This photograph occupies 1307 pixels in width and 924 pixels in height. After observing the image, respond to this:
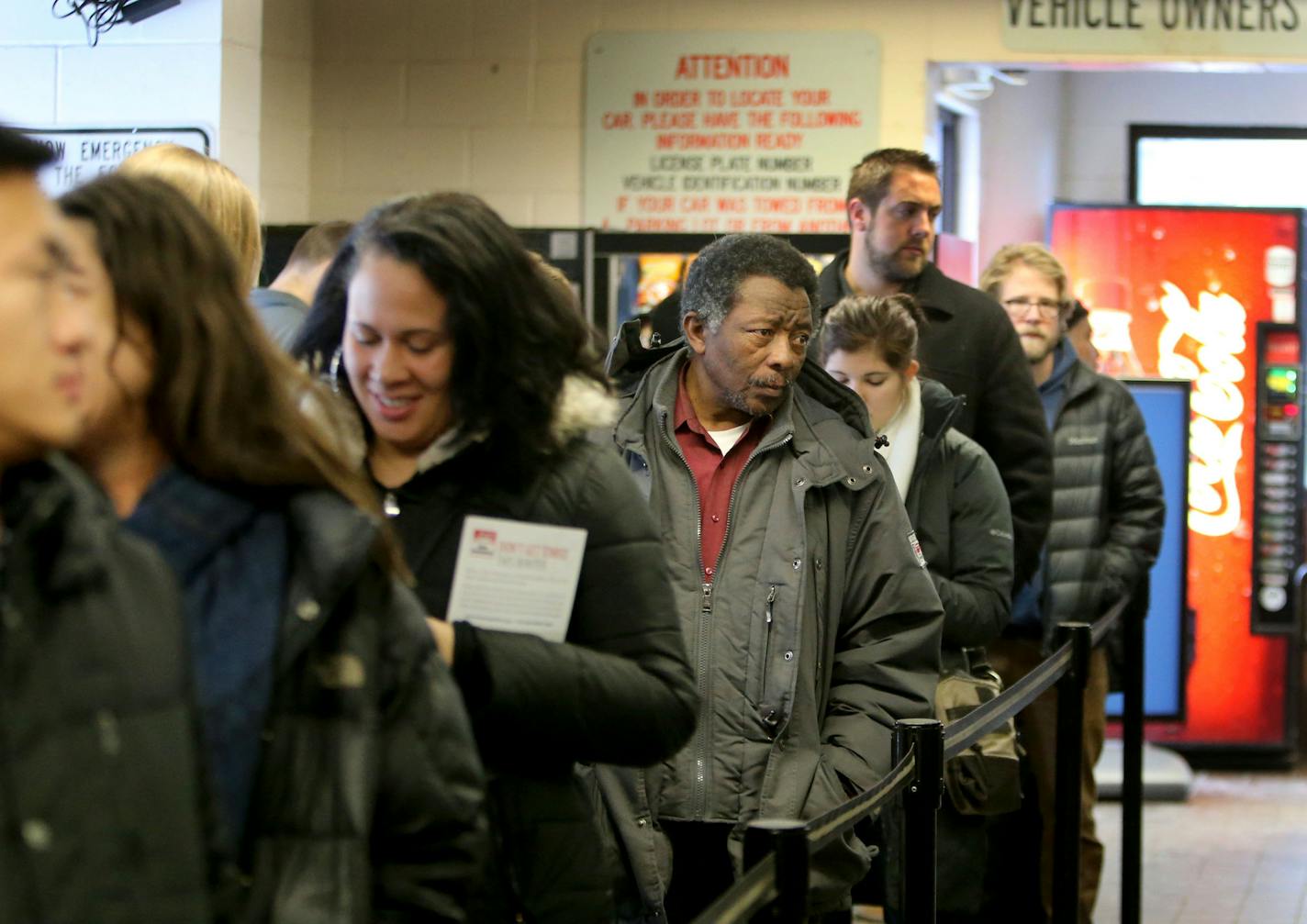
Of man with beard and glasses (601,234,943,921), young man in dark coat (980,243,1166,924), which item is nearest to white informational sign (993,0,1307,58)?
young man in dark coat (980,243,1166,924)

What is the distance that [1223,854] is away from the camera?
6.00m

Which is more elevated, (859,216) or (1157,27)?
(1157,27)

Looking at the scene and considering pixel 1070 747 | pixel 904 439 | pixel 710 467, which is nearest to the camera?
pixel 710 467

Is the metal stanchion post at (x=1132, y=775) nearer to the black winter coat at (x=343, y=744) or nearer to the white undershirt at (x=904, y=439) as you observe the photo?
the white undershirt at (x=904, y=439)

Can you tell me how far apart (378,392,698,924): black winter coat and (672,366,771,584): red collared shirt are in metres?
0.79

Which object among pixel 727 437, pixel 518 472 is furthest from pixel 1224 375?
pixel 518 472

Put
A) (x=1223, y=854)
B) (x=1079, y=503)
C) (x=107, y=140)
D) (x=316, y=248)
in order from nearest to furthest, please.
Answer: (x=316, y=248), (x=107, y=140), (x=1079, y=503), (x=1223, y=854)

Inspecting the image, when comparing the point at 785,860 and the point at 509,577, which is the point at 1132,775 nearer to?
the point at 785,860

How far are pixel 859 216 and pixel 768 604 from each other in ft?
5.63

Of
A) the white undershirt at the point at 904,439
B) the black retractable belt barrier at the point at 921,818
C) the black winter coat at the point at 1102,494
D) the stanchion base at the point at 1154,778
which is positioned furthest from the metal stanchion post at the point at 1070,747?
the stanchion base at the point at 1154,778

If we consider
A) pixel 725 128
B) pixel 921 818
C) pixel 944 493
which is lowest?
pixel 921 818

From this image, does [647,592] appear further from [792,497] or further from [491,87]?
[491,87]

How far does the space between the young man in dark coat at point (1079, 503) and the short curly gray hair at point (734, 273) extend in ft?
6.49

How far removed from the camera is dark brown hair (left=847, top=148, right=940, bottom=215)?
4.14 metres
